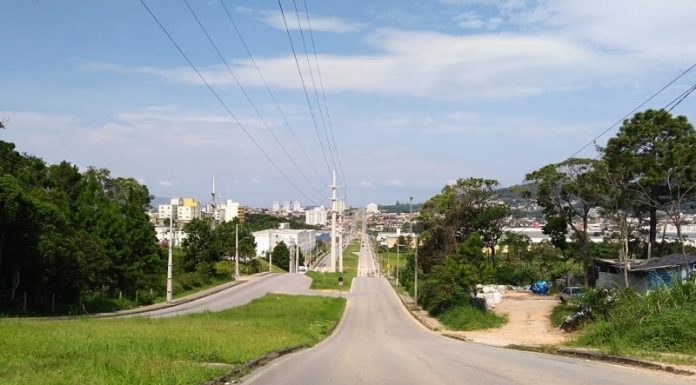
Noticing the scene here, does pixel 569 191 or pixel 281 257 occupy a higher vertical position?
pixel 569 191

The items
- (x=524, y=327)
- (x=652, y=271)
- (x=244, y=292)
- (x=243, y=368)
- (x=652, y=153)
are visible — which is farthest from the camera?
(x=244, y=292)

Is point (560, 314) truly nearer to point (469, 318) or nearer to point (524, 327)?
point (524, 327)

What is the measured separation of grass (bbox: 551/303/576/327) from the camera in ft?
121

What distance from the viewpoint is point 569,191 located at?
52.1 metres

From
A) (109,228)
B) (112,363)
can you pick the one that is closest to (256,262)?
(109,228)

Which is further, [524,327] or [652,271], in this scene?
[652,271]

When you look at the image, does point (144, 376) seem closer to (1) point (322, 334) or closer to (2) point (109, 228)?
(1) point (322, 334)

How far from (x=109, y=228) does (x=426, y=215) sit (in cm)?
3220

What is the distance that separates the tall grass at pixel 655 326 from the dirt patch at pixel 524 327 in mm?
5268

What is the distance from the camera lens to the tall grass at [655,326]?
1844 cm

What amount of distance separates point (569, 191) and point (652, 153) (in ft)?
22.8

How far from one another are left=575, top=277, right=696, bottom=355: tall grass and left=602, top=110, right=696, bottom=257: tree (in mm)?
22492

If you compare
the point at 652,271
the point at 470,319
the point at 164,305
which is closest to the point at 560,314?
the point at 652,271

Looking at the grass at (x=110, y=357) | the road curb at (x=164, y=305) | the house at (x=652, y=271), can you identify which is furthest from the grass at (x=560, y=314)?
the road curb at (x=164, y=305)
